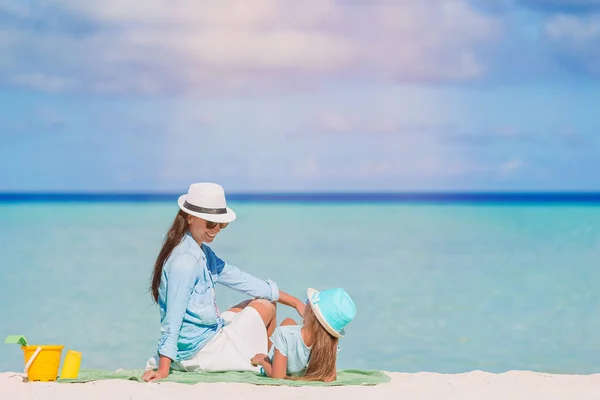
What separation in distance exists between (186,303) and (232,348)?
481mm

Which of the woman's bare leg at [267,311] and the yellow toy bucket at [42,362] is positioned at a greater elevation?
the woman's bare leg at [267,311]

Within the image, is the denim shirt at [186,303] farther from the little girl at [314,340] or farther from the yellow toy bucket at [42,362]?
the yellow toy bucket at [42,362]

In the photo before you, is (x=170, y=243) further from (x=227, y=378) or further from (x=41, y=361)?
(x=41, y=361)

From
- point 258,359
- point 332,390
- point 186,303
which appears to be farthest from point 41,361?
point 332,390

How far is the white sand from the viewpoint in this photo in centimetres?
534

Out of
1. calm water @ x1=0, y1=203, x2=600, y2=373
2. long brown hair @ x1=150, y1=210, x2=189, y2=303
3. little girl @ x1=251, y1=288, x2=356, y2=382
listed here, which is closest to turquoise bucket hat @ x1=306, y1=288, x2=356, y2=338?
little girl @ x1=251, y1=288, x2=356, y2=382

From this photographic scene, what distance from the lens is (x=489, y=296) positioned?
463 inches

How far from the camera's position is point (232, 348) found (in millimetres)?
5980

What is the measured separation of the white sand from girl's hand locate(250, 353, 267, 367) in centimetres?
38

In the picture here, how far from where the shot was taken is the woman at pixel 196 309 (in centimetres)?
564

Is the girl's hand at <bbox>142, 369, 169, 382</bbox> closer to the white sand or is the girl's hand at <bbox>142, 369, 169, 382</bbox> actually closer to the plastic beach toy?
the white sand

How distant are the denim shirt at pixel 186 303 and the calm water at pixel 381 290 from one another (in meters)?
2.26

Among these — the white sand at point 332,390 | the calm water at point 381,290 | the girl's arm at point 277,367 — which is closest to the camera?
the white sand at point 332,390

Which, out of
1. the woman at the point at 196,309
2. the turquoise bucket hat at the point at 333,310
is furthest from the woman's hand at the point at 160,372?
the turquoise bucket hat at the point at 333,310
